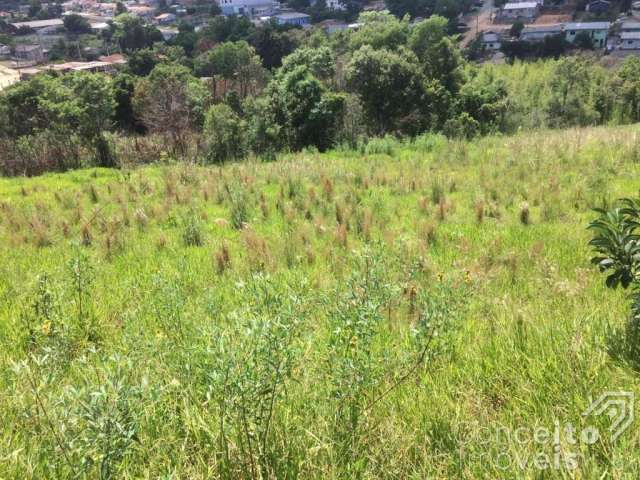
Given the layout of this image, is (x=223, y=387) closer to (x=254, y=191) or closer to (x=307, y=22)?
(x=254, y=191)

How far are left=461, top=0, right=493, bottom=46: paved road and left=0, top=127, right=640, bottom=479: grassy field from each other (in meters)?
59.2

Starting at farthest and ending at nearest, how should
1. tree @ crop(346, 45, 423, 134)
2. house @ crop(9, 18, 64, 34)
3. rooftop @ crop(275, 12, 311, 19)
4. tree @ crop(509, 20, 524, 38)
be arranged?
rooftop @ crop(275, 12, 311, 19)
house @ crop(9, 18, 64, 34)
tree @ crop(509, 20, 524, 38)
tree @ crop(346, 45, 423, 134)

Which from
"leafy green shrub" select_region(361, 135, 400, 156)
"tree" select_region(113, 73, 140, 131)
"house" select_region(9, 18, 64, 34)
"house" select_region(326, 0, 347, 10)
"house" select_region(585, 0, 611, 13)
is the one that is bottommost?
"tree" select_region(113, 73, 140, 131)

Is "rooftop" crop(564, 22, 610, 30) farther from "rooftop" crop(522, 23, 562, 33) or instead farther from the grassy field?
the grassy field

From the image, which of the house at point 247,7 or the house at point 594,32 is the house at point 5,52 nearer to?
the house at point 247,7

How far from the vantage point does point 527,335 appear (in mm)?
2508

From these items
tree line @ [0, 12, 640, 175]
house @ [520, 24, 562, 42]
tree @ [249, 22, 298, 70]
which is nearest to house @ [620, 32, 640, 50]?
house @ [520, 24, 562, 42]

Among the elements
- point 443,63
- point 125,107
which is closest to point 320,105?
point 443,63

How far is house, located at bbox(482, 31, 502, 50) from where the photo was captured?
54250mm

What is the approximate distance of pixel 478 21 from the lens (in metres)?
68.1

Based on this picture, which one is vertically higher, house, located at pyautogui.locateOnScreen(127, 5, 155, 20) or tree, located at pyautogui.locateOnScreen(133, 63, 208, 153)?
house, located at pyautogui.locateOnScreen(127, 5, 155, 20)

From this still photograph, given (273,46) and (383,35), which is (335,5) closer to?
(273,46)

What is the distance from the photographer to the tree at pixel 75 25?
255ft

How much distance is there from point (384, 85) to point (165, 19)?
8601 cm
